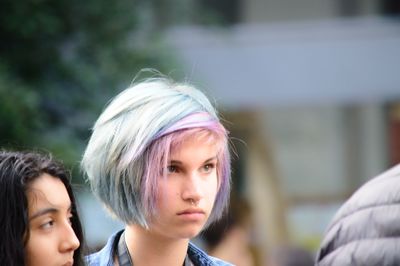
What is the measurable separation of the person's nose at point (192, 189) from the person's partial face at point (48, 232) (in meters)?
0.27

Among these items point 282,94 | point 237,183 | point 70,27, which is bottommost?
point 237,183

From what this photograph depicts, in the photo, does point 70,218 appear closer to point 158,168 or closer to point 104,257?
point 104,257

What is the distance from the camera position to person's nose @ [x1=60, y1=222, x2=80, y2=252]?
2.62m

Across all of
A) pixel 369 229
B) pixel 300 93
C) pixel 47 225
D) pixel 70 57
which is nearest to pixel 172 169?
pixel 47 225

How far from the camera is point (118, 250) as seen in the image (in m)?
2.82

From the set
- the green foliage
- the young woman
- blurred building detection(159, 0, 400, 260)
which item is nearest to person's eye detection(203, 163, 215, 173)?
the young woman

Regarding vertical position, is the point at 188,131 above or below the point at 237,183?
above

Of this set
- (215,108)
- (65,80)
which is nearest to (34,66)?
(65,80)

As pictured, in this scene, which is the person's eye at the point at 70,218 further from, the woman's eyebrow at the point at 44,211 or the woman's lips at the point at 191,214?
the woman's lips at the point at 191,214

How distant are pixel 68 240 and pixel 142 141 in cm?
28

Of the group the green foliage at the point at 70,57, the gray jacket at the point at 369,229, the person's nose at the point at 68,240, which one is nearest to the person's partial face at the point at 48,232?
the person's nose at the point at 68,240

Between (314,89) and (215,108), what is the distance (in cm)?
818

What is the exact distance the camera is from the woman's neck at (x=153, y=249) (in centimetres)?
276

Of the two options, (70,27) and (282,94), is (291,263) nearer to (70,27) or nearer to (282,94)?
(70,27)
